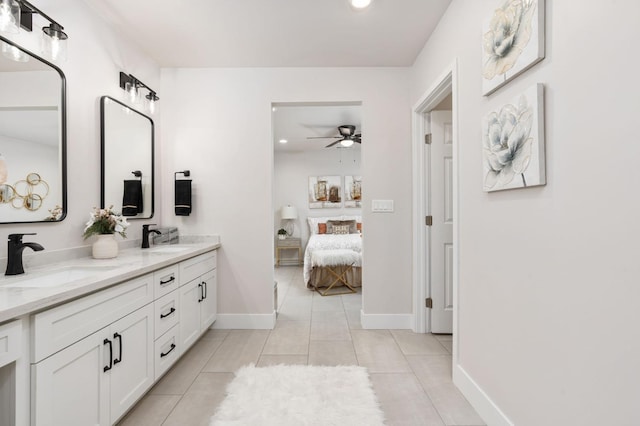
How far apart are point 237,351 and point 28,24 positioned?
8.19 ft

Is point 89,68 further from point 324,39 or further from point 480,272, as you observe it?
point 480,272

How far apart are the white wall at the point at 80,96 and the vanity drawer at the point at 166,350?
2.73 feet

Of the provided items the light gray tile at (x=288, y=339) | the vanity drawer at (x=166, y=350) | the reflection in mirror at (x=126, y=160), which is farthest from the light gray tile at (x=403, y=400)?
the reflection in mirror at (x=126, y=160)

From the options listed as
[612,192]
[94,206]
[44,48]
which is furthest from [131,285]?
[612,192]

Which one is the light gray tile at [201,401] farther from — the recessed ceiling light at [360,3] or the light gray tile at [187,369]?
the recessed ceiling light at [360,3]

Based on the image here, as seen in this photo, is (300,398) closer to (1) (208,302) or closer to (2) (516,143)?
(1) (208,302)

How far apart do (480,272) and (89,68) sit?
2852 mm

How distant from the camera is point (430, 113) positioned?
2939mm

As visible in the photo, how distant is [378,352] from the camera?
254cm

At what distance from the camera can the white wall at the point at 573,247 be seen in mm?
929

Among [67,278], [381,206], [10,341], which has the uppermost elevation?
[381,206]

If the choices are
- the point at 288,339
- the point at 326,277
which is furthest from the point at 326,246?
Answer: the point at 288,339

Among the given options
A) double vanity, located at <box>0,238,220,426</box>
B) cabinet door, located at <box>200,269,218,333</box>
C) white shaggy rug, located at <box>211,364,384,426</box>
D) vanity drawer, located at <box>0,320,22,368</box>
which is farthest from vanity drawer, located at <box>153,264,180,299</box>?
vanity drawer, located at <box>0,320,22,368</box>

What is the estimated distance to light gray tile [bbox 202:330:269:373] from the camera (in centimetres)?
233
